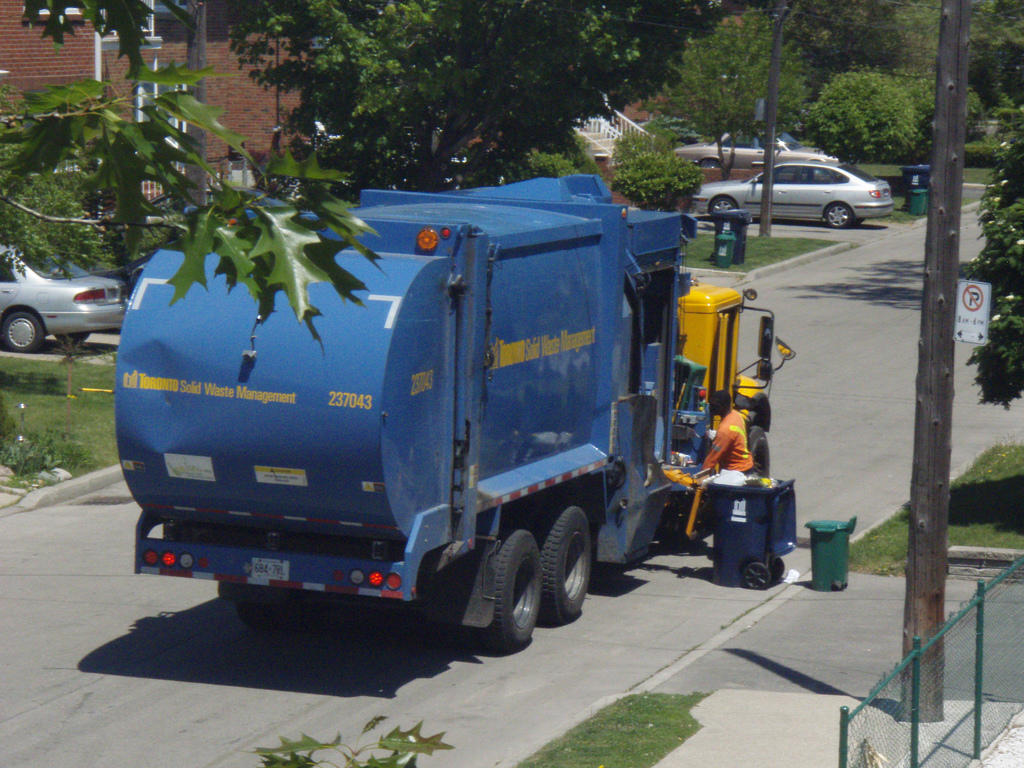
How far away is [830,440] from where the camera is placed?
17.7 metres

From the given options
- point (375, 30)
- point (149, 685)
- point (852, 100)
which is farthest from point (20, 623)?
point (852, 100)

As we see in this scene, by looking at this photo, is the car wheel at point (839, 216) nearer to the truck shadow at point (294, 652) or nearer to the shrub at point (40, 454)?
the shrub at point (40, 454)

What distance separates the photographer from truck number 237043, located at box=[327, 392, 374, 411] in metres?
7.93

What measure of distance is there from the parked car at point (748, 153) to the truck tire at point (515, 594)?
36.1 meters

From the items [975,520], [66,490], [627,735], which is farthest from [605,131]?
[627,735]

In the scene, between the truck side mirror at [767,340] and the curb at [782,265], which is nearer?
the truck side mirror at [767,340]

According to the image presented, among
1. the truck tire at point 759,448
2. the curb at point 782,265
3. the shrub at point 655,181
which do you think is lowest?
the truck tire at point 759,448

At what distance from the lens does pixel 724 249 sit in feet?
100

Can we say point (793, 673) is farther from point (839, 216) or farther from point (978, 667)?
point (839, 216)

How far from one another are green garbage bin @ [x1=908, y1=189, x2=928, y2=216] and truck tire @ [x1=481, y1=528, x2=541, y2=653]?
3359 centimetres

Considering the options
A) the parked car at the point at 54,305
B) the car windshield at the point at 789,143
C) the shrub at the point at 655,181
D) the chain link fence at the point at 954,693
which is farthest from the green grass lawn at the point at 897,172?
the chain link fence at the point at 954,693

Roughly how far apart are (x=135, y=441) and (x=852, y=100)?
40.1 m

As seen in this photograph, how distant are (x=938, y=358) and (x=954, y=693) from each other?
2029 mm

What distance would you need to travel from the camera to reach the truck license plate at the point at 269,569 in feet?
28.4
